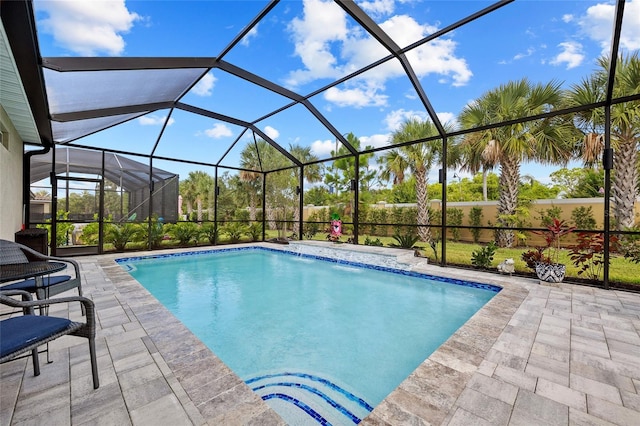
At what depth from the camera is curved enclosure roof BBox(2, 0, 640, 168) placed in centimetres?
426

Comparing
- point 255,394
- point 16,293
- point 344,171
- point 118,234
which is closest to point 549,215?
point 344,171

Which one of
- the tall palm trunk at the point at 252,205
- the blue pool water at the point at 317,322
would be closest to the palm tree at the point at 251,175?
the tall palm trunk at the point at 252,205

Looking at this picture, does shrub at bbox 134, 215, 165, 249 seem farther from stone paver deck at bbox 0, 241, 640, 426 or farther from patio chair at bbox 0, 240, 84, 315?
patio chair at bbox 0, 240, 84, 315

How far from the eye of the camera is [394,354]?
3.26 metres

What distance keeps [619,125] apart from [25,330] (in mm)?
10154

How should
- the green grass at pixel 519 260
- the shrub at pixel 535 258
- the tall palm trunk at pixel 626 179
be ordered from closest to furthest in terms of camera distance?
the shrub at pixel 535 258 → the green grass at pixel 519 260 → the tall palm trunk at pixel 626 179

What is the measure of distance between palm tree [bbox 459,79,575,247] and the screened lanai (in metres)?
0.04

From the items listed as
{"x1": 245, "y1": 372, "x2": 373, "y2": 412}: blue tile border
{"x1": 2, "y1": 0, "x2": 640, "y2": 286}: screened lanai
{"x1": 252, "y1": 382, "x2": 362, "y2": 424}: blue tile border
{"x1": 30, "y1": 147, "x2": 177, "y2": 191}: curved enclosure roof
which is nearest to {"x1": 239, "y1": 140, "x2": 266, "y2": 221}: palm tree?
{"x1": 30, "y1": 147, "x2": 177, "y2": 191}: curved enclosure roof

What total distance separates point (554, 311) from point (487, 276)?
2123 mm

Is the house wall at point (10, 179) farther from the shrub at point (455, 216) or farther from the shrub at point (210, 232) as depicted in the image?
the shrub at point (455, 216)

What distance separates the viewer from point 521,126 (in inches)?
319

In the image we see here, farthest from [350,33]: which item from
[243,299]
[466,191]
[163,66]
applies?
[466,191]

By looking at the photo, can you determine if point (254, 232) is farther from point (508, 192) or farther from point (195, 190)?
point (195, 190)

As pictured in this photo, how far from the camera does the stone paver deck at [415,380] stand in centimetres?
173
